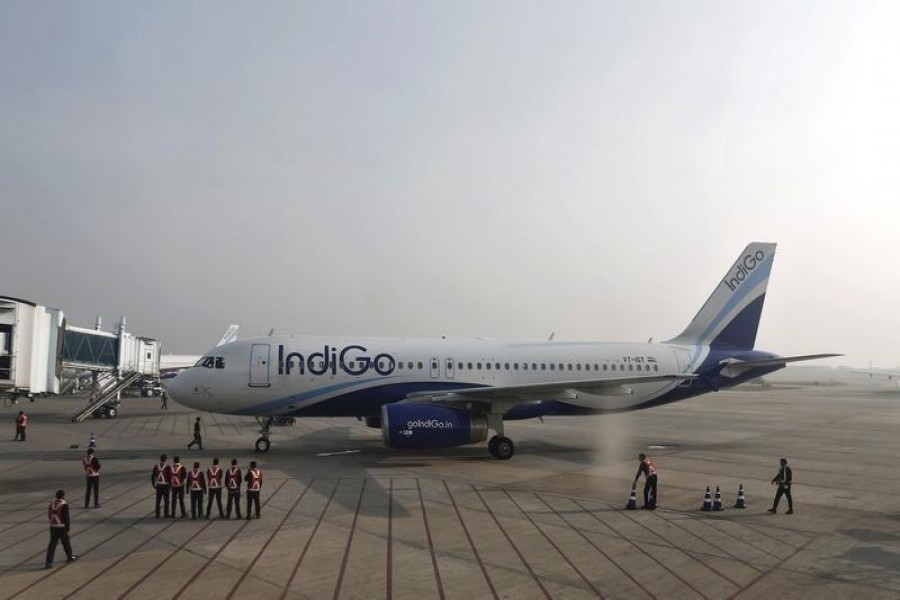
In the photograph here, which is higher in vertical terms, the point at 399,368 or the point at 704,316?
the point at 704,316

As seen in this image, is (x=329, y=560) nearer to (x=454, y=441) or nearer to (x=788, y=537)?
(x=788, y=537)

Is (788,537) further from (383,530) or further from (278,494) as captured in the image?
(278,494)

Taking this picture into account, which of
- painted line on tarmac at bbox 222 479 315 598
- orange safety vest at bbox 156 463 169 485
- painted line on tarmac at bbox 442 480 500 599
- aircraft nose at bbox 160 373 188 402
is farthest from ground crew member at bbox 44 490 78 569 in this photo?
aircraft nose at bbox 160 373 188 402

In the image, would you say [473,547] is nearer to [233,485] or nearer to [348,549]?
[348,549]

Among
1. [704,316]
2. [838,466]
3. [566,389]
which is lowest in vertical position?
[838,466]

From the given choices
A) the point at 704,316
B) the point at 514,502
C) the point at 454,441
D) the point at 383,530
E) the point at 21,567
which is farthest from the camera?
the point at 704,316

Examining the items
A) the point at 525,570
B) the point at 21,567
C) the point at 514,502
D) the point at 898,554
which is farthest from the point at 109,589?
the point at 898,554

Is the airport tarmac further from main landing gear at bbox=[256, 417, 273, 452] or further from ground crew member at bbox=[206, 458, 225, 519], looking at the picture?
main landing gear at bbox=[256, 417, 273, 452]

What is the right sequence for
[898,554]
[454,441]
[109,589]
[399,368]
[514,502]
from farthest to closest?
[399,368] < [454,441] < [514,502] < [898,554] < [109,589]

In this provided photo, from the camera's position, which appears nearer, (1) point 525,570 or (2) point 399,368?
(1) point 525,570

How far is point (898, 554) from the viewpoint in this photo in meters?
12.4

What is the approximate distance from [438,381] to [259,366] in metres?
7.39

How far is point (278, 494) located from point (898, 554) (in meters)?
14.4

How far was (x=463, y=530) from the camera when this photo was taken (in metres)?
13.4
